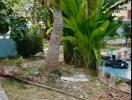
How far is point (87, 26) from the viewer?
1048cm

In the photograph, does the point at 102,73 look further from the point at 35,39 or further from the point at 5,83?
the point at 35,39

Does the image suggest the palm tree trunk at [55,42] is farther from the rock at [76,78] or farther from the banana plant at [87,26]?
the banana plant at [87,26]

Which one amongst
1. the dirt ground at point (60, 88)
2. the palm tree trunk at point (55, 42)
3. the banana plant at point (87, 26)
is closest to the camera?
the dirt ground at point (60, 88)

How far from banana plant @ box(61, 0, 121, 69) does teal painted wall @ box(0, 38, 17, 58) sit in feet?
12.7

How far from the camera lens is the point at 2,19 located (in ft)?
41.0

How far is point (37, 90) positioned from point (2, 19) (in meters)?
5.33

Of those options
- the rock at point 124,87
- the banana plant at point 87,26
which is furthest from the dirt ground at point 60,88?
the banana plant at point 87,26

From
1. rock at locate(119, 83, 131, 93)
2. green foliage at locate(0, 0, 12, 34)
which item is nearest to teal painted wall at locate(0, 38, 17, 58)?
green foliage at locate(0, 0, 12, 34)

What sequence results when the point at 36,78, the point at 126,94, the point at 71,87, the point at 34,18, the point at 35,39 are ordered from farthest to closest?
the point at 34,18 → the point at 35,39 → the point at 36,78 → the point at 71,87 → the point at 126,94

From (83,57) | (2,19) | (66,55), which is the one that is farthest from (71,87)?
(2,19)

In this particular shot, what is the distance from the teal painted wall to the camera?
46.2 feet

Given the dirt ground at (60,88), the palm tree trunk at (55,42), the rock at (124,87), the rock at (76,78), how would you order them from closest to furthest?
the dirt ground at (60,88), the rock at (124,87), the rock at (76,78), the palm tree trunk at (55,42)

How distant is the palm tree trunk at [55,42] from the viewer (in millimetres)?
9328

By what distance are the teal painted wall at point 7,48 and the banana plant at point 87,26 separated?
3.87m
